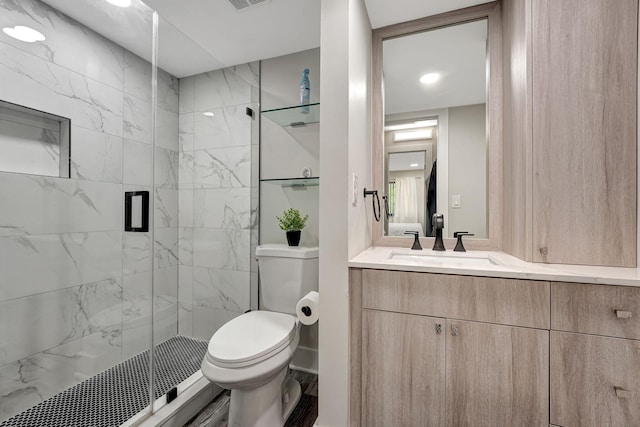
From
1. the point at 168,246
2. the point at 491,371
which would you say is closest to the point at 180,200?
the point at 168,246

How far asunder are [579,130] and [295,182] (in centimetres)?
154

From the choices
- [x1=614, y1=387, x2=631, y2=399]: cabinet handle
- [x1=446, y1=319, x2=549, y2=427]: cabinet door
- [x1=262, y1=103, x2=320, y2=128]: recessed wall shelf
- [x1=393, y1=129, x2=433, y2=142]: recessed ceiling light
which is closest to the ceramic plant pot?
[x1=262, y1=103, x2=320, y2=128]: recessed wall shelf

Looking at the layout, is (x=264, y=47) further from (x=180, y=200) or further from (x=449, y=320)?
(x=449, y=320)

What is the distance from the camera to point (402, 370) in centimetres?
110

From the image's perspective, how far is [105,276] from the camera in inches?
63.1

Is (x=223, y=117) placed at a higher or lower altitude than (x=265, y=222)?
higher

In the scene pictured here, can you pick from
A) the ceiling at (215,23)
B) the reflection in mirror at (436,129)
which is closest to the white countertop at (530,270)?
the reflection in mirror at (436,129)

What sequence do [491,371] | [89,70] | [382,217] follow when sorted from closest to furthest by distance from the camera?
1. [491,371]
2. [89,70]
3. [382,217]

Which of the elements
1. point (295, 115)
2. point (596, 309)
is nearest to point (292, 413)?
point (596, 309)

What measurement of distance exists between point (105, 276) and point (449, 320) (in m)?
1.99

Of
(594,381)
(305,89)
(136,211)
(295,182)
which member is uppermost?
(305,89)

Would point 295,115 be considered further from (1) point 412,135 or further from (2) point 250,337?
(2) point 250,337

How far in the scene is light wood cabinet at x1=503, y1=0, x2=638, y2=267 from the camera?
1046mm

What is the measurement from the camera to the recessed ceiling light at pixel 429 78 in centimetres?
164
